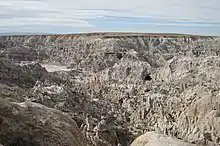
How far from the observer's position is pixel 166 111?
16469 mm

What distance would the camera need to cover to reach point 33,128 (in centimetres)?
752

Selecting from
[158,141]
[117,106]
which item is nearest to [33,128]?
[158,141]

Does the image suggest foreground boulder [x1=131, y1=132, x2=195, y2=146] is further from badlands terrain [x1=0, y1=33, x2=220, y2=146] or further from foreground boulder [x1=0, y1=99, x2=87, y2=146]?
foreground boulder [x1=0, y1=99, x2=87, y2=146]

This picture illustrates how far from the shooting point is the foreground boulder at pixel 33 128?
7082 millimetres

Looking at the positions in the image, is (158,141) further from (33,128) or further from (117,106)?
(117,106)

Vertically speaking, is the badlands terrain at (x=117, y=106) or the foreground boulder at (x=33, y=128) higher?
the foreground boulder at (x=33, y=128)

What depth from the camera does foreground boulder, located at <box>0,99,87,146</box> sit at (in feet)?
23.2

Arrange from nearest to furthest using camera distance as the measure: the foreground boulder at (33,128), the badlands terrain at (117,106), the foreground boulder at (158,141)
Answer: the foreground boulder at (33,128)
the badlands terrain at (117,106)
the foreground boulder at (158,141)

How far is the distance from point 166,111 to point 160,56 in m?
21.8

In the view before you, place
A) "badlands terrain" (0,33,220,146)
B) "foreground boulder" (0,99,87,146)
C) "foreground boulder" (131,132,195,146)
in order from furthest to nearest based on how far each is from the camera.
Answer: "foreground boulder" (131,132,195,146), "badlands terrain" (0,33,220,146), "foreground boulder" (0,99,87,146)

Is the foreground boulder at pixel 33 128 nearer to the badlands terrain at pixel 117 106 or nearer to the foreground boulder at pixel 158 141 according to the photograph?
the badlands terrain at pixel 117 106

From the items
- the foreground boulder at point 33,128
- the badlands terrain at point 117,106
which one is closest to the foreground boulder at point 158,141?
the badlands terrain at point 117,106

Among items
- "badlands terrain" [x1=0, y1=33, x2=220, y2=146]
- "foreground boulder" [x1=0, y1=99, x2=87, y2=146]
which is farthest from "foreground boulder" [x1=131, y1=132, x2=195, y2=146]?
"foreground boulder" [x1=0, y1=99, x2=87, y2=146]

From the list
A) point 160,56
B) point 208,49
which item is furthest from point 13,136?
point 208,49
